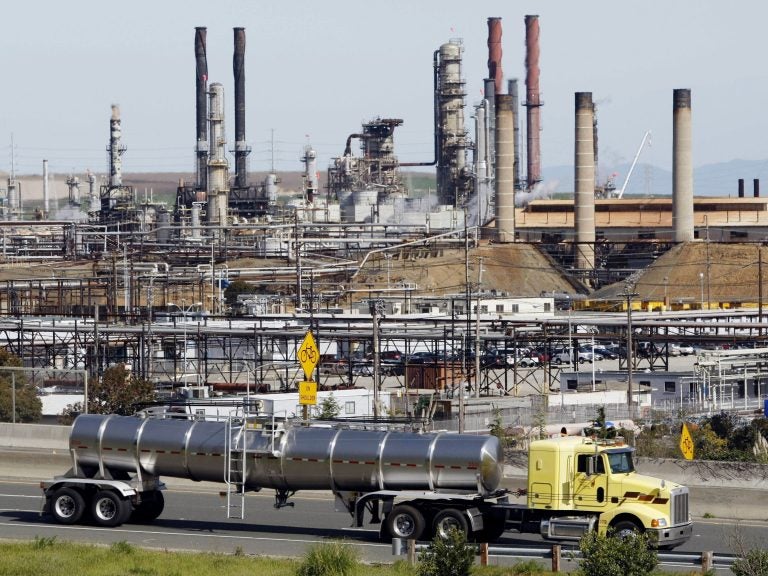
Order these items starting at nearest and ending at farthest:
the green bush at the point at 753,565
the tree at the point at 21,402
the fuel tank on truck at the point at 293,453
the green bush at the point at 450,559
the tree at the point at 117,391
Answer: the green bush at the point at 753,565, the green bush at the point at 450,559, the fuel tank on truck at the point at 293,453, the tree at the point at 21,402, the tree at the point at 117,391

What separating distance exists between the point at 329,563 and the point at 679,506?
564 cm

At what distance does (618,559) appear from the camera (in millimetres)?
16422

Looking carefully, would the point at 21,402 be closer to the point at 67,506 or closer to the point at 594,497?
the point at 67,506

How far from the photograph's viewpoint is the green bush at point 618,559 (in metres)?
16.4

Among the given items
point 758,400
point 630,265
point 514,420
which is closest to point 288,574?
point 514,420

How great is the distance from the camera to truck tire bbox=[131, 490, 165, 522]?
23438 mm

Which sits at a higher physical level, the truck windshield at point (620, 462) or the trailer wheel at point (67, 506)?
the truck windshield at point (620, 462)

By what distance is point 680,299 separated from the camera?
329ft

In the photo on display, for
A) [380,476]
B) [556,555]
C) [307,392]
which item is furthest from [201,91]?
[556,555]

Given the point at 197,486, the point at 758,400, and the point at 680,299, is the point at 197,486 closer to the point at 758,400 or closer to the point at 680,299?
the point at 758,400

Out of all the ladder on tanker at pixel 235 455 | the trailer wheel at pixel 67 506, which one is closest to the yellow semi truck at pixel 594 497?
the ladder on tanker at pixel 235 455

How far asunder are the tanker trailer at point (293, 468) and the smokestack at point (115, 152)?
390 ft

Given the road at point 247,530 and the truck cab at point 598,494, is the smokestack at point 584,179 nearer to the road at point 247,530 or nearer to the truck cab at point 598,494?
the road at point 247,530

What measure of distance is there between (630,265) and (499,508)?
92875 millimetres
